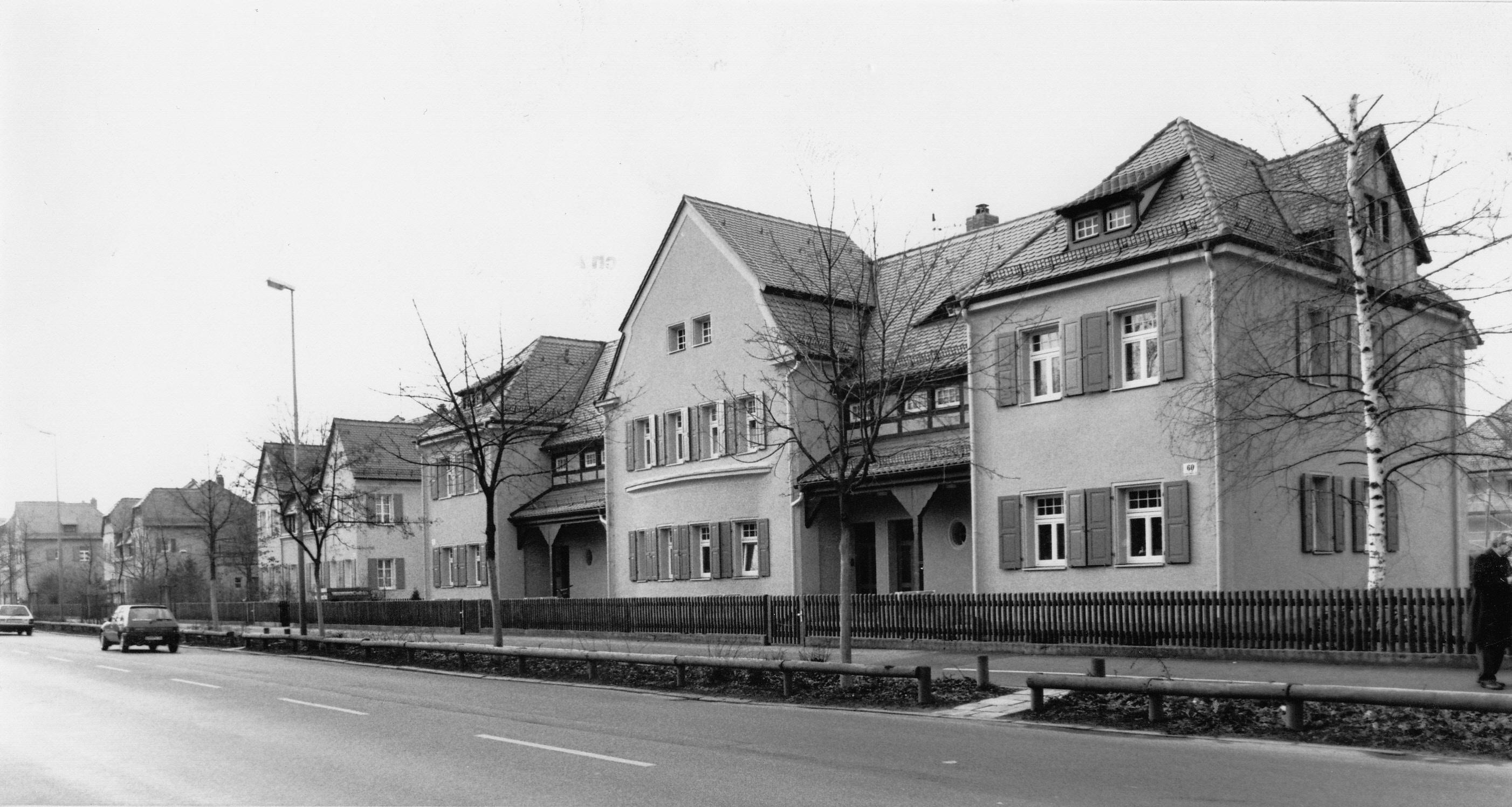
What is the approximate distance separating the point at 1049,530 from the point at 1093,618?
12.9 feet

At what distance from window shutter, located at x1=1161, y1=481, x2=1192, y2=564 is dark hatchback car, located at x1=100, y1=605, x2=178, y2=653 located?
→ 28.2m

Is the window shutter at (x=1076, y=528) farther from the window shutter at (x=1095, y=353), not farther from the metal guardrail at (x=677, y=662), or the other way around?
the metal guardrail at (x=677, y=662)

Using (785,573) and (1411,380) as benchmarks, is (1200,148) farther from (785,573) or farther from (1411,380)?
(785,573)

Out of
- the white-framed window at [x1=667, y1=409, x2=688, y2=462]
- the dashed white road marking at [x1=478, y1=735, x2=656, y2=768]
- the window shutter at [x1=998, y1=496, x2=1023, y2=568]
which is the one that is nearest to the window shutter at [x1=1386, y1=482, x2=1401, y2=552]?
the window shutter at [x1=998, y1=496, x2=1023, y2=568]

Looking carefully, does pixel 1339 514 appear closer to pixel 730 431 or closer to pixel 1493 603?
pixel 1493 603

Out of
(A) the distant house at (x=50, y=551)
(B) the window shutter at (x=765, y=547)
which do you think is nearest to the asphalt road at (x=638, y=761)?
(B) the window shutter at (x=765, y=547)

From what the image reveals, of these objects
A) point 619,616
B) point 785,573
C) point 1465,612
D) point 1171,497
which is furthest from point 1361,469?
point 619,616

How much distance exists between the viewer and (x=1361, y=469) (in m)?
26.6

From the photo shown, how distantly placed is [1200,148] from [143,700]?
2206cm

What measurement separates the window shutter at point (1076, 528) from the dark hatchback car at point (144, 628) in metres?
26.1

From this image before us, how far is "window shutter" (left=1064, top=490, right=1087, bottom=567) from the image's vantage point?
25.1 metres

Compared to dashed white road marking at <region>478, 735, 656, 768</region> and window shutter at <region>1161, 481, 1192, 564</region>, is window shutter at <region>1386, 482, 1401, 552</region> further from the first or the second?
dashed white road marking at <region>478, 735, 656, 768</region>

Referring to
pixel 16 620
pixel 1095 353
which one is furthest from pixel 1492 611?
pixel 16 620

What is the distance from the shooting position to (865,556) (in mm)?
33188
